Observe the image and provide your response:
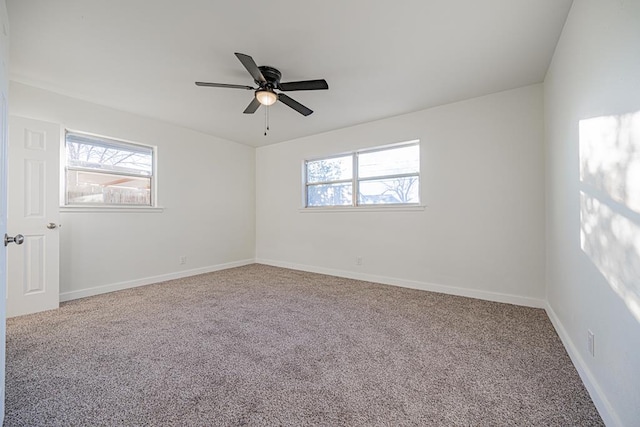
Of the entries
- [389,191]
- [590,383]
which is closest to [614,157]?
[590,383]

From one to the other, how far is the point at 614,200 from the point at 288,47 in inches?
94.6

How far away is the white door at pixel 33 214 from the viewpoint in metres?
2.61

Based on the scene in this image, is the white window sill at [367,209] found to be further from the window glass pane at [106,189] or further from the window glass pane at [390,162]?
the window glass pane at [106,189]

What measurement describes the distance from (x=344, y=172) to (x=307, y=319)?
267cm

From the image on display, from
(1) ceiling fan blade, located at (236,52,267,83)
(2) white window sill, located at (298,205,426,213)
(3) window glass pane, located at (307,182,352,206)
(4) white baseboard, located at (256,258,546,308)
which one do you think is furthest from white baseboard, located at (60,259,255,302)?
(1) ceiling fan blade, located at (236,52,267,83)

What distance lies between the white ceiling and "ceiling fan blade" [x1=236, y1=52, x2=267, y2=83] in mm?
229

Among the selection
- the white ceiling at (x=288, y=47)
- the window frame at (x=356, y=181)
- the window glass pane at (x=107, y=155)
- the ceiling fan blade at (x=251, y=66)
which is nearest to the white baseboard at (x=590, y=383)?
the window frame at (x=356, y=181)

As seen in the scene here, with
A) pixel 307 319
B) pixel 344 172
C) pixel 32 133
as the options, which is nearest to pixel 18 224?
pixel 32 133

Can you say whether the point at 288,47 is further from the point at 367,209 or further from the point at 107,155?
the point at 107,155

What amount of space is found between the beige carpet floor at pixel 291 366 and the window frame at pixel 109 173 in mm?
1189

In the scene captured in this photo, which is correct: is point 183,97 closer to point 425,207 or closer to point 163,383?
point 163,383

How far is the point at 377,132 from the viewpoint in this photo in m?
3.97

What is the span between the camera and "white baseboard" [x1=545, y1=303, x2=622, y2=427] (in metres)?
1.23

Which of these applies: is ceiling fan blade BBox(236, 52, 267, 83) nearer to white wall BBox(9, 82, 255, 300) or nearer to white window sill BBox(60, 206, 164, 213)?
white wall BBox(9, 82, 255, 300)
